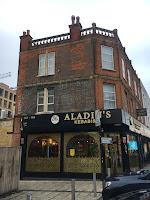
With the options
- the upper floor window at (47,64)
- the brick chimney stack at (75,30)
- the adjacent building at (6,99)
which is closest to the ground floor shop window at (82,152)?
the upper floor window at (47,64)

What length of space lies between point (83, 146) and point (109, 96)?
448 cm

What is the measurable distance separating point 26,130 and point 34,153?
199 centimetres

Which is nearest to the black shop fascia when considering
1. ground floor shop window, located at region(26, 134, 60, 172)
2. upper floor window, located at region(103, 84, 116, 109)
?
ground floor shop window, located at region(26, 134, 60, 172)

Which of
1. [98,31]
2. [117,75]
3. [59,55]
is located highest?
[98,31]

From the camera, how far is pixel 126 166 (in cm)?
1752

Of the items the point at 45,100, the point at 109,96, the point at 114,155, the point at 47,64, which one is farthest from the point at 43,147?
the point at 47,64

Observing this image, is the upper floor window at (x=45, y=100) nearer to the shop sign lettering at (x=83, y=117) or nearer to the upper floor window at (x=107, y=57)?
the shop sign lettering at (x=83, y=117)

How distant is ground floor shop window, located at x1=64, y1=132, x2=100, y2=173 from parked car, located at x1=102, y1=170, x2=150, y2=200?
8.47m

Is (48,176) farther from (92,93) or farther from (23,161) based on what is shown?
(92,93)

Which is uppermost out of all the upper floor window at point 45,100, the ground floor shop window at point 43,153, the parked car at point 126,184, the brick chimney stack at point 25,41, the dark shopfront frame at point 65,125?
the brick chimney stack at point 25,41

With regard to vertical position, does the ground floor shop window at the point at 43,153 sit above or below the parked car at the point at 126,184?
above

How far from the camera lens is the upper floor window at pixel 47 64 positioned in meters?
20.5

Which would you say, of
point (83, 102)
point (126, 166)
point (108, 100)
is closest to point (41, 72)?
point (83, 102)

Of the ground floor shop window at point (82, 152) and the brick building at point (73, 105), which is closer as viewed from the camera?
the ground floor shop window at point (82, 152)
